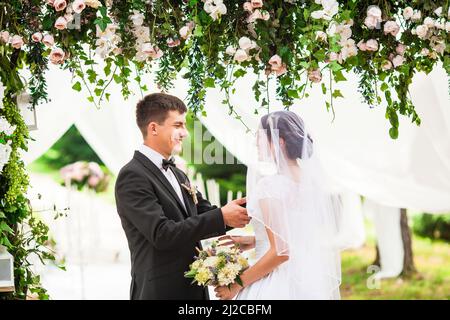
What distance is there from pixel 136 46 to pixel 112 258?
466cm

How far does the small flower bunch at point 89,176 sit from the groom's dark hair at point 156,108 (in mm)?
5724

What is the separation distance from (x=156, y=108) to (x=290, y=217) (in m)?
0.74

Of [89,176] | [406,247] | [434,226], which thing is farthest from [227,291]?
[434,226]

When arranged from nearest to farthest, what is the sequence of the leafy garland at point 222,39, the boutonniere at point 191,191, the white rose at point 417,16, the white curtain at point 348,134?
1. the leafy garland at point 222,39
2. the white rose at point 417,16
3. the boutonniere at point 191,191
4. the white curtain at point 348,134

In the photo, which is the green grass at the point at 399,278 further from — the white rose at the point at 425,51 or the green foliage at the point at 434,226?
the white rose at the point at 425,51

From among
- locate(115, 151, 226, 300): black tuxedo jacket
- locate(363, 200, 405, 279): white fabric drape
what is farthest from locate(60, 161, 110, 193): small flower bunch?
locate(115, 151, 226, 300): black tuxedo jacket

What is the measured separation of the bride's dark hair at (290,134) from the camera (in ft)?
9.37

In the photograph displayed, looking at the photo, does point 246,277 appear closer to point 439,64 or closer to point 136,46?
point 136,46

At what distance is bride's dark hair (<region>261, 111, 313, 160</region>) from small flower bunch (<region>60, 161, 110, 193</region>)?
20.0 ft

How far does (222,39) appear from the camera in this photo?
3.01 metres

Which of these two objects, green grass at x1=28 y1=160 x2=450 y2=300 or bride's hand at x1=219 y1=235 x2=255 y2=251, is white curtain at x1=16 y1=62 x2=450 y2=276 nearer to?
bride's hand at x1=219 y1=235 x2=255 y2=251

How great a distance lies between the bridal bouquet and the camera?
2.76 meters

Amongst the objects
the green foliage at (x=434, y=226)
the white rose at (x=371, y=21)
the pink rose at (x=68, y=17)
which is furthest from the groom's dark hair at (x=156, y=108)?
the green foliage at (x=434, y=226)
